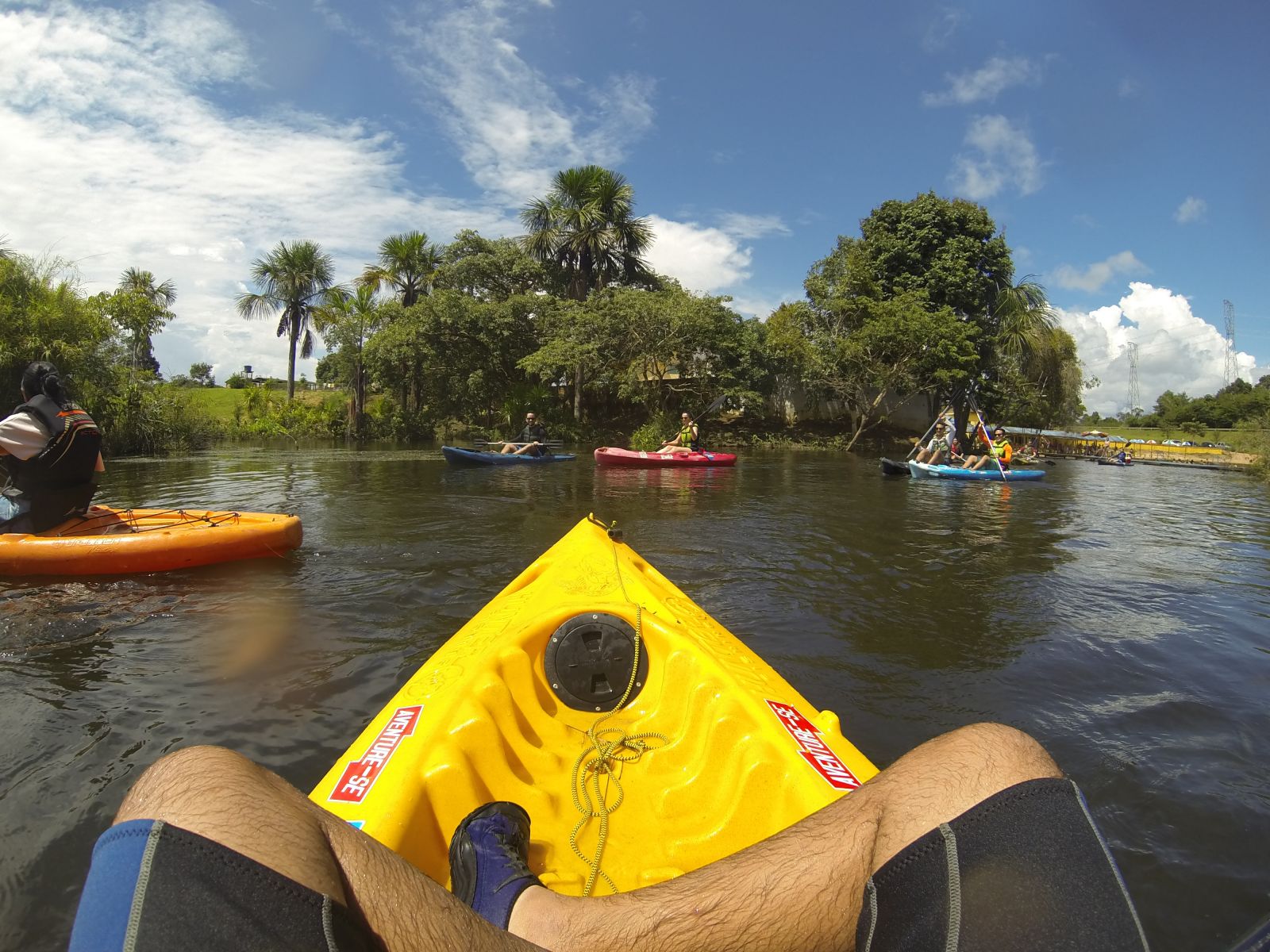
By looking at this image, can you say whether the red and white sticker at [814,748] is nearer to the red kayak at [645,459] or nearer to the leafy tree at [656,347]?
the red kayak at [645,459]

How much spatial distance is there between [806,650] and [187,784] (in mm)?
3991

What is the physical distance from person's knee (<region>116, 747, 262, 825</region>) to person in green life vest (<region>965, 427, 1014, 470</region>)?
1706cm

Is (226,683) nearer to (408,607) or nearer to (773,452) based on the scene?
(408,607)

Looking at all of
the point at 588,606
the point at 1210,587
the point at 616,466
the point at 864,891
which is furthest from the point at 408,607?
the point at 616,466

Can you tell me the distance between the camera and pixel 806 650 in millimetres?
4652

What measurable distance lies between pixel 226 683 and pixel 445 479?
393 inches

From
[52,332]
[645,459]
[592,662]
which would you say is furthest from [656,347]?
[592,662]

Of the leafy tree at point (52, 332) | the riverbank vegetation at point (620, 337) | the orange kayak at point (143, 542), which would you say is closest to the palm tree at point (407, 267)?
the riverbank vegetation at point (620, 337)

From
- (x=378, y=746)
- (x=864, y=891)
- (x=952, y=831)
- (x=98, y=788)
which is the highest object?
(x=952, y=831)

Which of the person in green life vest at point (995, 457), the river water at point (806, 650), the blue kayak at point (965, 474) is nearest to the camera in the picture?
the river water at point (806, 650)

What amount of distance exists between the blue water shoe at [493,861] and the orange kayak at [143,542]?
5272 mm

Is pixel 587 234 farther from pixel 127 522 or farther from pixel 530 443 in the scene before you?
pixel 127 522

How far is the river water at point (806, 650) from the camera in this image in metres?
2.71

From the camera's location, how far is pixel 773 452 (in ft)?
81.0
